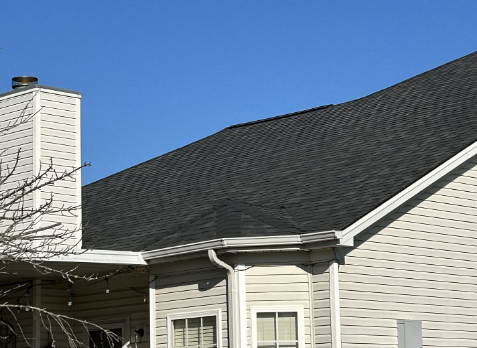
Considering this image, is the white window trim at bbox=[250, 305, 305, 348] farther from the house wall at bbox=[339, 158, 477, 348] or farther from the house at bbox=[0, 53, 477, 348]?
the house wall at bbox=[339, 158, 477, 348]

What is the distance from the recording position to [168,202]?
16.3 m

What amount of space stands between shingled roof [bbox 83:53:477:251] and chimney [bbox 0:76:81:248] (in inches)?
37.1

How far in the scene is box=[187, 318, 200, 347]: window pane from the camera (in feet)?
41.1

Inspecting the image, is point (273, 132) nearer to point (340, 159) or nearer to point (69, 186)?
point (340, 159)

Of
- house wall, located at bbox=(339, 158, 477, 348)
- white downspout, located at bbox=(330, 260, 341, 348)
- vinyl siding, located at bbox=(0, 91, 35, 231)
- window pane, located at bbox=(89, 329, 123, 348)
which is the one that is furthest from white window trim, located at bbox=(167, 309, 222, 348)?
vinyl siding, located at bbox=(0, 91, 35, 231)

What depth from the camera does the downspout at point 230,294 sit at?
468 inches

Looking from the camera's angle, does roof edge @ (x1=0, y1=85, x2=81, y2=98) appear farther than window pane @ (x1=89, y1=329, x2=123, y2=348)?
No

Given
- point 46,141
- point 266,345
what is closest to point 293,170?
point 266,345

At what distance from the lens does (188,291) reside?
12.7 metres

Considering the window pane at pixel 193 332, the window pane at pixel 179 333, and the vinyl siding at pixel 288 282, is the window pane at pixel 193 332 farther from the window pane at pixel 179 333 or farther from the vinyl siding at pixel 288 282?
the vinyl siding at pixel 288 282

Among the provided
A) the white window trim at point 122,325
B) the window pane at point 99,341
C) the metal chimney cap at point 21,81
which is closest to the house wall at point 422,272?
the white window trim at point 122,325

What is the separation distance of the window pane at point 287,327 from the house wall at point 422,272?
2.30 ft

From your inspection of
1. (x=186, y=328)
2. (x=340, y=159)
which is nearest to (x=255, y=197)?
(x=340, y=159)

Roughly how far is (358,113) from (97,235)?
571cm
